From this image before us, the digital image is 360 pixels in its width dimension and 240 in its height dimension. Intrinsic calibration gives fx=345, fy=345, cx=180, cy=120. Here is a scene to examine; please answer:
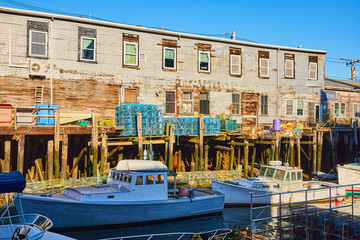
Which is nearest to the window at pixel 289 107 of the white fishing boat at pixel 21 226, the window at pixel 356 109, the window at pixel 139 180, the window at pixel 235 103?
the window at pixel 235 103

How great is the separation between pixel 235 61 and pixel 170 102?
684cm

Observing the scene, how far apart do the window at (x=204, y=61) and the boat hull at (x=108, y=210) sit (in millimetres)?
12908

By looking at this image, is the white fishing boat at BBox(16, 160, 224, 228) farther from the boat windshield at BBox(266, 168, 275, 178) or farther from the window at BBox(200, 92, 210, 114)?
the window at BBox(200, 92, 210, 114)

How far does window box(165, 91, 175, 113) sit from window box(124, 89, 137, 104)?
8.11ft

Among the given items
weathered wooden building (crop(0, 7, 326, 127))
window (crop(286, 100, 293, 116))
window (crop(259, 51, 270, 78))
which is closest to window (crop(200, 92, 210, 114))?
weathered wooden building (crop(0, 7, 326, 127))

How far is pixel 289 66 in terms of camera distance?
101 ft

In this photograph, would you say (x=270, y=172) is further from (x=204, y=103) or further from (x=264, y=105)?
(x=264, y=105)

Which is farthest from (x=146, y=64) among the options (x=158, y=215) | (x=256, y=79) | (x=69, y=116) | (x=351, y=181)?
(x=351, y=181)

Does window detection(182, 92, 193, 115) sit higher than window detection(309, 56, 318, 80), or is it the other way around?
window detection(309, 56, 318, 80)

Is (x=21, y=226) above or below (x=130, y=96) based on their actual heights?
below

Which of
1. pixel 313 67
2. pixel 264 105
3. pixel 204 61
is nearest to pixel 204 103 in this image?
pixel 204 61

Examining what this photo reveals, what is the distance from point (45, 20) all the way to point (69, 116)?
20.9 ft

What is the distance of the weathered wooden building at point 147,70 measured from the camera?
21.4m

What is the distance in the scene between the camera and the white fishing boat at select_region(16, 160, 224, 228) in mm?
13961
